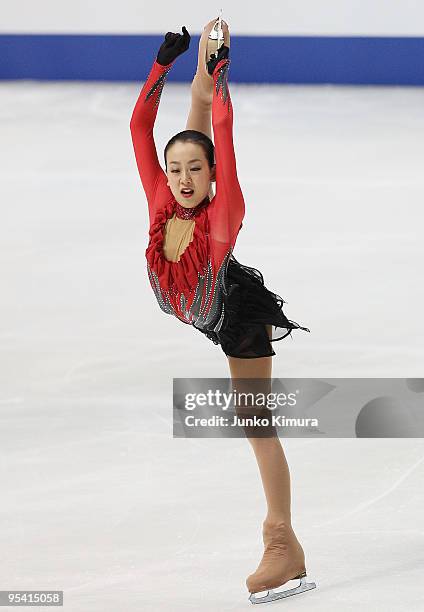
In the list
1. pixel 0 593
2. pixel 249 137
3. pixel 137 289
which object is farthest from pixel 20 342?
pixel 249 137

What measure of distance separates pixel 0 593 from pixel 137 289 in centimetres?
231

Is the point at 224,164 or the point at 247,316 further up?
the point at 224,164

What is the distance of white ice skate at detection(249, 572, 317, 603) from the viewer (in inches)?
95.1

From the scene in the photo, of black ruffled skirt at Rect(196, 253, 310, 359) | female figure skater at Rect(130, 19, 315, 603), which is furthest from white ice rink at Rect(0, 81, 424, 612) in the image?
black ruffled skirt at Rect(196, 253, 310, 359)

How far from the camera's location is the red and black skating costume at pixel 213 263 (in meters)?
2.20

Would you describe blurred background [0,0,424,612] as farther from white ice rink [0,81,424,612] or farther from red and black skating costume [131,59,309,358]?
red and black skating costume [131,59,309,358]

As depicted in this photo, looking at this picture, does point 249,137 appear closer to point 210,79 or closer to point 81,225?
point 81,225

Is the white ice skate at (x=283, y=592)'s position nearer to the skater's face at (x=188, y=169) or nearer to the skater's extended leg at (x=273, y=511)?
the skater's extended leg at (x=273, y=511)

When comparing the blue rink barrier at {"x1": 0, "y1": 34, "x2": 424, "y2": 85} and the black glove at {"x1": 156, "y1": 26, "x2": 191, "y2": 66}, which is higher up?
the blue rink barrier at {"x1": 0, "y1": 34, "x2": 424, "y2": 85}

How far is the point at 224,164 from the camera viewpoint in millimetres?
2154

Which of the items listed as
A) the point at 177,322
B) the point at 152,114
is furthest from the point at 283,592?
the point at 177,322

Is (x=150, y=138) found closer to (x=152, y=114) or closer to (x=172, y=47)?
(x=152, y=114)

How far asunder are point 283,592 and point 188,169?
88 centimetres

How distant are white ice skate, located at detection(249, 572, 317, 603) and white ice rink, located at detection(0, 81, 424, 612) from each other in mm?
23
